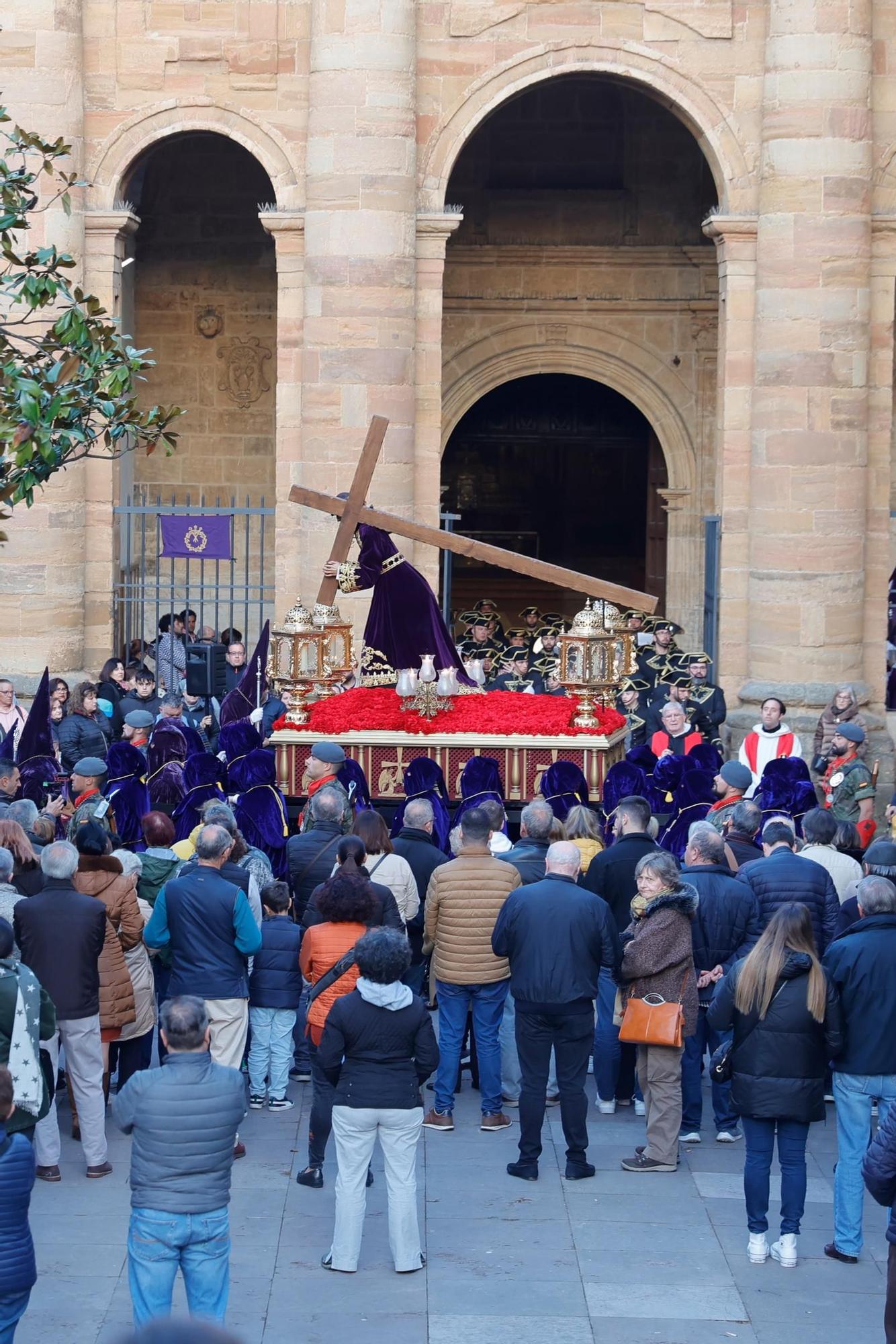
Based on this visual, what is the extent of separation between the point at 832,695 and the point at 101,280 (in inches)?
307

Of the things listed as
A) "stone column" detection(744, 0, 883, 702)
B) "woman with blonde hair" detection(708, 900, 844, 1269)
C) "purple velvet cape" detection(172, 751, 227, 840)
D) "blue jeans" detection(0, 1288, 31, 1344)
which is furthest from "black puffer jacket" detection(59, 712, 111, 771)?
"blue jeans" detection(0, 1288, 31, 1344)

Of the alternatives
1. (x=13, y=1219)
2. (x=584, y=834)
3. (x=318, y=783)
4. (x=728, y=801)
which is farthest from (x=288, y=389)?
(x=13, y=1219)

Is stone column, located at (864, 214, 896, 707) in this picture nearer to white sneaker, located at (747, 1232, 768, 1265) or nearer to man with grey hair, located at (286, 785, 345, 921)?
man with grey hair, located at (286, 785, 345, 921)

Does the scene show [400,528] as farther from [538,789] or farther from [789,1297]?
[789,1297]

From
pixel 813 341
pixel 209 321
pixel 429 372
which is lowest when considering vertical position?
pixel 429 372

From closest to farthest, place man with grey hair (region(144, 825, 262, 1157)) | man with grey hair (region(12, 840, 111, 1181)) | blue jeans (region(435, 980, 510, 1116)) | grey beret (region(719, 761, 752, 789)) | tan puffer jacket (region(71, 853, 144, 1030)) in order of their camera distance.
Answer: man with grey hair (region(12, 840, 111, 1181)), man with grey hair (region(144, 825, 262, 1157)), tan puffer jacket (region(71, 853, 144, 1030)), blue jeans (region(435, 980, 510, 1116)), grey beret (region(719, 761, 752, 789))

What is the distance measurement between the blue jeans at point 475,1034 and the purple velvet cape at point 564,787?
3.76m

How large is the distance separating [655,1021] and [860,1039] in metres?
1.20

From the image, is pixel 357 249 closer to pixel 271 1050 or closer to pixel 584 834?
pixel 584 834

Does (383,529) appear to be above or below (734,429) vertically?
below

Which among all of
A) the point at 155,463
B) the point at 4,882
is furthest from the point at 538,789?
the point at 155,463

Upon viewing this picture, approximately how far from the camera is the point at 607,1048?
10344 mm

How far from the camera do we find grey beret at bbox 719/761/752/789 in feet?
38.5

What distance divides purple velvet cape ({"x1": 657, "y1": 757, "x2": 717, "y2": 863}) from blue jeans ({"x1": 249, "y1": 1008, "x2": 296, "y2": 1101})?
3.06 meters
